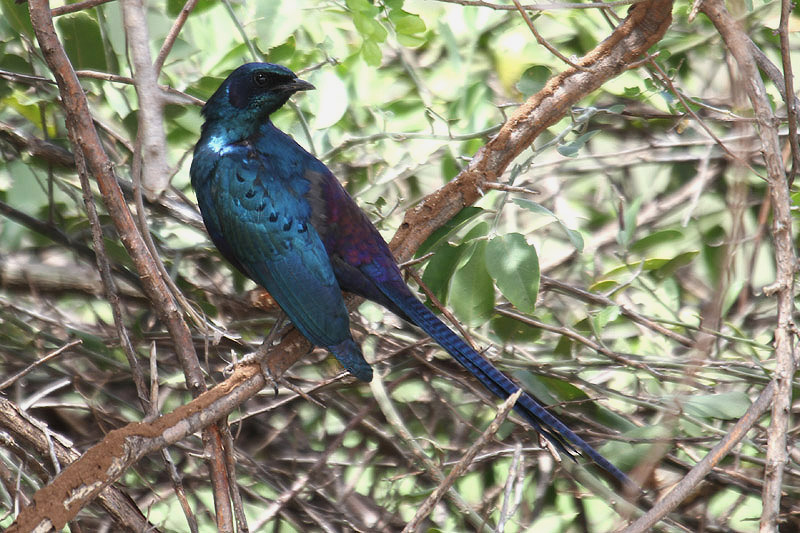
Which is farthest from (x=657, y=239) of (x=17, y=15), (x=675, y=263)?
(x=17, y=15)

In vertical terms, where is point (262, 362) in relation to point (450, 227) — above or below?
below

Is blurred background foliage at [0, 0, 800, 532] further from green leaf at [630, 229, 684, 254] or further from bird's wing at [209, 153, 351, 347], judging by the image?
bird's wing at [209, 153, 351, 347]

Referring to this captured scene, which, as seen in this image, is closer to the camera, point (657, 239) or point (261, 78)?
point (261, 78)

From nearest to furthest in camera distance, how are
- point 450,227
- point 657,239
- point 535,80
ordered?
1. point 450,227
2. point 535,80
3. point 657,239

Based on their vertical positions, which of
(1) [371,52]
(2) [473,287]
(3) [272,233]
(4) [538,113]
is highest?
(1) [371,52]

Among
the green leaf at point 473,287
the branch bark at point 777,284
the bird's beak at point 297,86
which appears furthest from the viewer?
the bird's beak at point 297,86

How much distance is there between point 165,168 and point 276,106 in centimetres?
71

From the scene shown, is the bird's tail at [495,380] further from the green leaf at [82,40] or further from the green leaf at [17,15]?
Result: the green leaf at [17,15]

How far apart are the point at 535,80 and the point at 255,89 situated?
1.07 m

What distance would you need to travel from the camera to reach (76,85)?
8.66ft

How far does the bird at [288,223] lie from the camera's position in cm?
327

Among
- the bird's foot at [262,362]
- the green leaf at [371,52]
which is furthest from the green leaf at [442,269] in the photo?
the green leaf at [371,52]

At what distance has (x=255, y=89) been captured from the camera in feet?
11.8

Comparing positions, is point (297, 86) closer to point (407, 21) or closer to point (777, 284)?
point (407, 21)
